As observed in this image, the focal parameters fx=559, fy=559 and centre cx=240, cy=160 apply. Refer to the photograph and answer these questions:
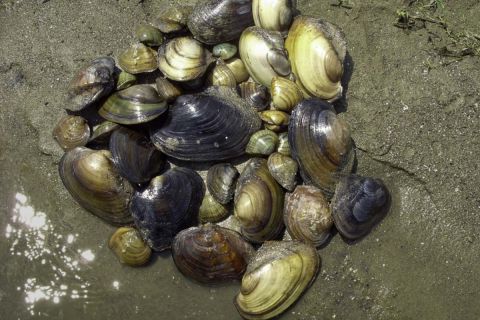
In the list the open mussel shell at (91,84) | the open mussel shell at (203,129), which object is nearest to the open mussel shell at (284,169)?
the open mussel shell at (203,129)

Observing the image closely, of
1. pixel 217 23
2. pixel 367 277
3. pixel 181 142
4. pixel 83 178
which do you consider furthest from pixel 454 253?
pixel 83 178

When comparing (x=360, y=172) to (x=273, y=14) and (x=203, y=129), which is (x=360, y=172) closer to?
(x=203, y=129)

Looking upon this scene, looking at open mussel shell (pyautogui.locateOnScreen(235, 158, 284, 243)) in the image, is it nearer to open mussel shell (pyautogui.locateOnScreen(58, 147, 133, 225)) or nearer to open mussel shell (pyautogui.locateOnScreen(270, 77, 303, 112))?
open mussel shell (pyautogui.locateOnScreen(270, 77, 303, 112))

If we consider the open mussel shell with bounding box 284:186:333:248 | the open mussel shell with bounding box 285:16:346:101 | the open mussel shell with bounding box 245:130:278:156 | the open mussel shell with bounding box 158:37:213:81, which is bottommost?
the open mussel shell with bounding box 284:186:333:248

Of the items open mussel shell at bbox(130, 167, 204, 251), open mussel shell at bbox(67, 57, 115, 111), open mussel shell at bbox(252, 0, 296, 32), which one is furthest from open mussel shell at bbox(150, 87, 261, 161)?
open mussel shell at bbox(252, 0, 296, 32)

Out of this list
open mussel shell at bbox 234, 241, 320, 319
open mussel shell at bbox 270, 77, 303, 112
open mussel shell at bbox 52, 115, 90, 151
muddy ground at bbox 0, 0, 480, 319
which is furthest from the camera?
open mussel shell at bbox 52, 115, 90, 151

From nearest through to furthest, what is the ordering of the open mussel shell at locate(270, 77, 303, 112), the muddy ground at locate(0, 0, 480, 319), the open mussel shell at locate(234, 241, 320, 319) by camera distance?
the open mussel shell at locate(234, 241, 320, 319) → the muddy ground at locate(0, 0, 480, 319) → the open mussel shell at locate(270, 77, 303, 112)

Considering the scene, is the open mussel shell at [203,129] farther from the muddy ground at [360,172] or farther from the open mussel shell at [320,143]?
the muddy ground at [360,172]
